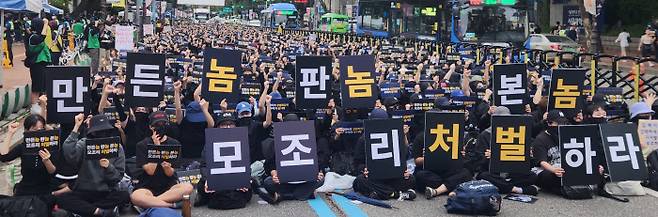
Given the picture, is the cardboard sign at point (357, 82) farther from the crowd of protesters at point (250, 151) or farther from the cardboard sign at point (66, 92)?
the cardboard sign at point (66, 92)

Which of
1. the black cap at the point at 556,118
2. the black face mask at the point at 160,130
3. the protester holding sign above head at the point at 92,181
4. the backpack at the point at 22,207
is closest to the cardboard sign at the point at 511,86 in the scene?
the black cap at the point at 556,118

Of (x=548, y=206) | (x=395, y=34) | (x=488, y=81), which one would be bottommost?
(x=548, y=206)

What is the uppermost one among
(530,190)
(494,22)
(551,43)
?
(494,22)

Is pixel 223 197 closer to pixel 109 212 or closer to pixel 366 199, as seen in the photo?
pixel 109 212

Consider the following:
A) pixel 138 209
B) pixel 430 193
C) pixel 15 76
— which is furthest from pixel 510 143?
pixel 15 76

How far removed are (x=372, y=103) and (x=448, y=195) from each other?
201 cm

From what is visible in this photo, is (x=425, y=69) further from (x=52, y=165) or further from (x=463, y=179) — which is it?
(x=52, y=165)

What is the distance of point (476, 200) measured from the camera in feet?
26.3

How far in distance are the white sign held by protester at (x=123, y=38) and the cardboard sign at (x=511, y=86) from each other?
10.7 metres

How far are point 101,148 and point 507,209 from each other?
4396 millimetres

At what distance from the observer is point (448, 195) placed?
8.86 metres

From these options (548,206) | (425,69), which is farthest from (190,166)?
(425,69)

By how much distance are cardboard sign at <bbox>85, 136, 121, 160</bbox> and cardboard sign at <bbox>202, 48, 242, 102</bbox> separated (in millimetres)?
2738

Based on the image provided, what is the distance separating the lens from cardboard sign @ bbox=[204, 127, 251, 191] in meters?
8.07
